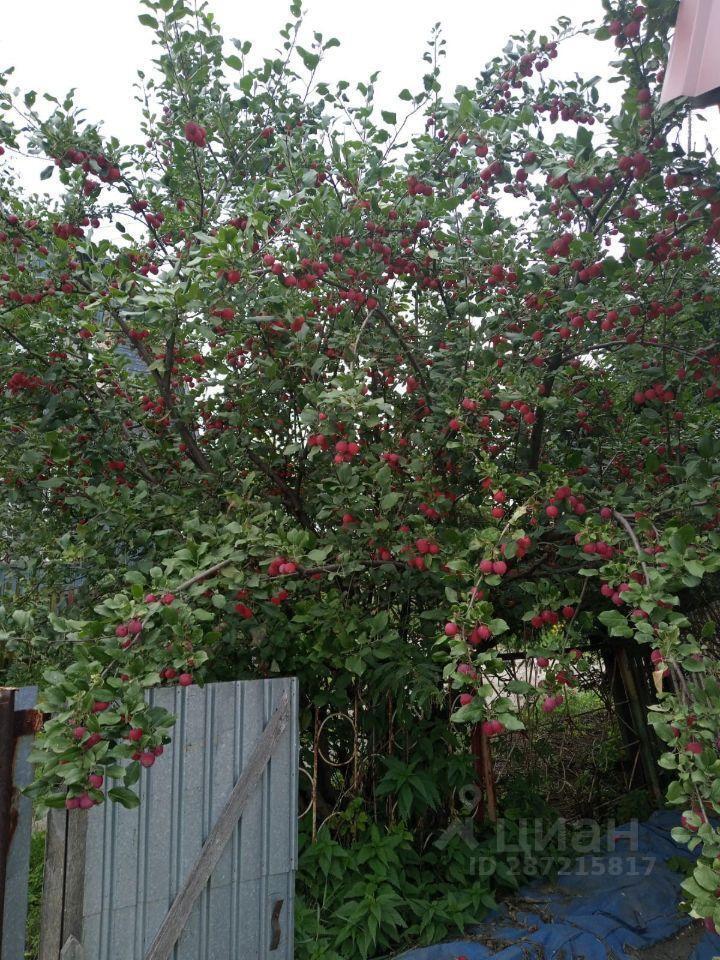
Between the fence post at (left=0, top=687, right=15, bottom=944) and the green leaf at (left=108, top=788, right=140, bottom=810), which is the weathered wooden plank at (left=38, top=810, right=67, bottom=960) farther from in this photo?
the green leaf at (left=108, top=788, right=140, bottom=810)

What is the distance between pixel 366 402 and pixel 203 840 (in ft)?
5.14

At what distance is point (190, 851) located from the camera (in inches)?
95.6

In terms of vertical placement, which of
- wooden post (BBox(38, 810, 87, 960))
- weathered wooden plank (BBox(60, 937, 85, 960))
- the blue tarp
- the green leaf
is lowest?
the blue tarp

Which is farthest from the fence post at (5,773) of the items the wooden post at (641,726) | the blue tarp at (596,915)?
the wooden post at (641,726)

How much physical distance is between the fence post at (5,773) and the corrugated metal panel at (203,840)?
241 mm

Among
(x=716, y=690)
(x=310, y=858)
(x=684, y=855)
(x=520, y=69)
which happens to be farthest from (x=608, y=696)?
(x=520, y=69)

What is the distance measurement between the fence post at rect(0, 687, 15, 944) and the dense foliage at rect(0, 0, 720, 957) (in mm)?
300

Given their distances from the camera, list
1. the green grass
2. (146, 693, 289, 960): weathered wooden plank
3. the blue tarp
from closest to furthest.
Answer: (146, 693, 289, 960): weathered wooden plank
the blue tarp
the green grass

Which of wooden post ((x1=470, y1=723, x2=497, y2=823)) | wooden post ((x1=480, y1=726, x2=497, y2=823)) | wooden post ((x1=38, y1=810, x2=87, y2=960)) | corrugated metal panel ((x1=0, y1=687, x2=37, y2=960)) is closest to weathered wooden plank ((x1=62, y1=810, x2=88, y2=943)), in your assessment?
wooden post ((x1=38, y1=810, x2=87, y2=960))

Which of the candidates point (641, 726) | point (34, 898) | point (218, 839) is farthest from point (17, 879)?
point (641, 726)

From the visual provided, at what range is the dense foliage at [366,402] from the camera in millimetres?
2266

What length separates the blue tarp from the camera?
9.96 ft

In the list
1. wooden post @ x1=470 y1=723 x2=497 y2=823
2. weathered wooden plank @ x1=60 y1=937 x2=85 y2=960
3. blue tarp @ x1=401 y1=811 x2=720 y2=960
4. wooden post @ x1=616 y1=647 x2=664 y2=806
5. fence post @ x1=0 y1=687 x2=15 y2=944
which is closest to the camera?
fence post @ x1=0 y1=687 x2=15 y2=944

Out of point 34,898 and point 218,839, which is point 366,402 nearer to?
point 218,839
